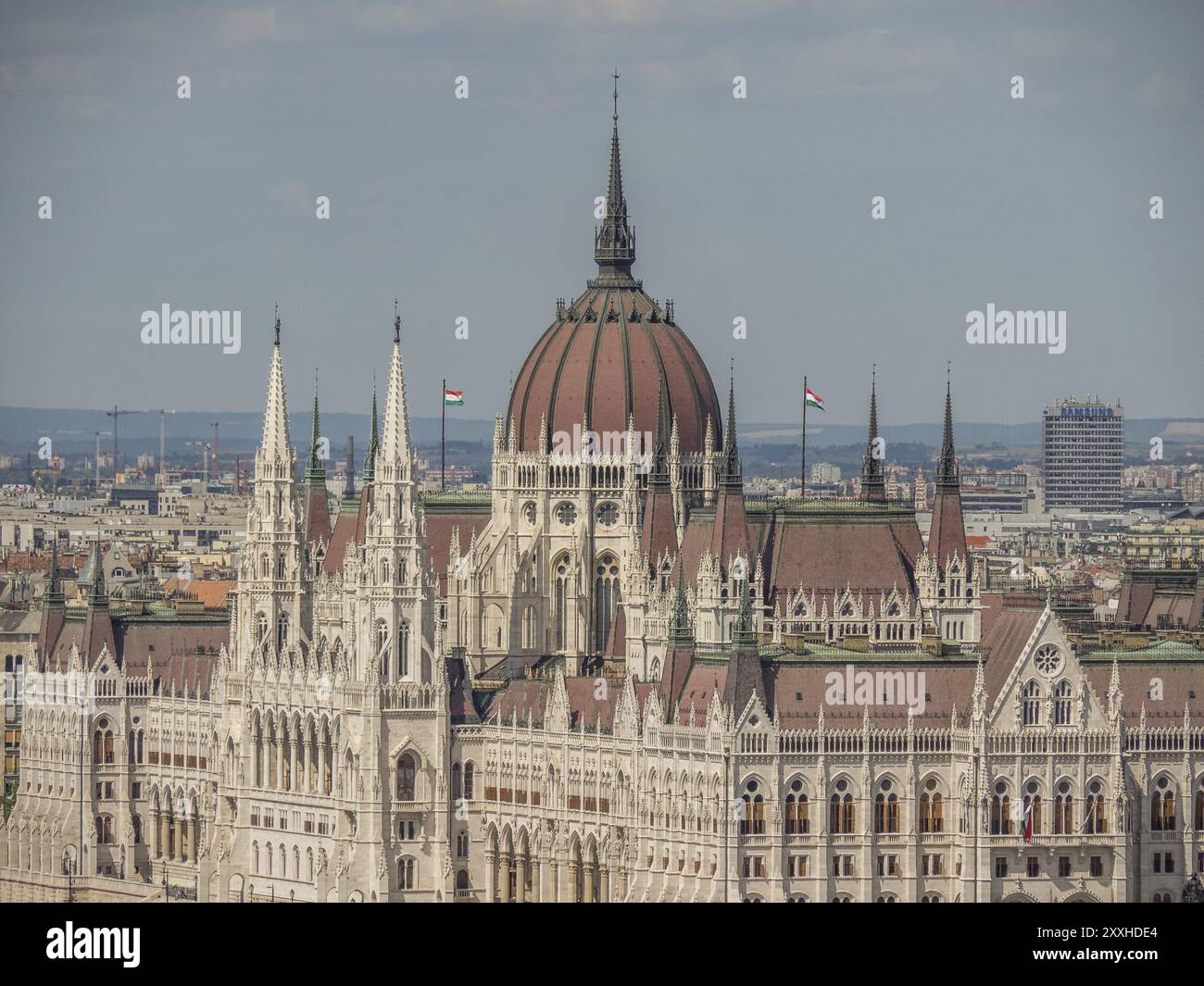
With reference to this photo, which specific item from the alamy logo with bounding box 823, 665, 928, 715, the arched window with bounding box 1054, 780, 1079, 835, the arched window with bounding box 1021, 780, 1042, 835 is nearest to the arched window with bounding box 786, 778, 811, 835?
the alamy logo with bounding box 823, 665, 928, 715

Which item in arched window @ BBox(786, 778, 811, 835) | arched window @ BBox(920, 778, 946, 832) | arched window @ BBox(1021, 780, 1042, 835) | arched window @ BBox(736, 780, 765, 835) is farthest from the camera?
arched window @ BBox(1021, 780, 1042, 835)

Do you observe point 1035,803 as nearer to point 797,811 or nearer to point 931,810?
point 931,810

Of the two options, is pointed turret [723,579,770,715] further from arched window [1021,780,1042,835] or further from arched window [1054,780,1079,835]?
arched window [1054,780,1079,835]

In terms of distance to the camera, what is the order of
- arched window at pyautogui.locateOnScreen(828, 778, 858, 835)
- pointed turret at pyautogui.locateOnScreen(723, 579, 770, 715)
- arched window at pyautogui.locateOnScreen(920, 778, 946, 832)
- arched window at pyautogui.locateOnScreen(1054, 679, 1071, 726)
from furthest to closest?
1. arched window at pyautogui.locateOnScreen(1054, 679, 1071, 726)
2. arched window at pyautogui.locateOnScreen(920, 778, 946, 832)
3. arched window at pyautogui.locateOnScreen(828, 778, 858, 835)
4. pointed turret at pyautogui.locateOnScreen(723, 579, 770, 715)

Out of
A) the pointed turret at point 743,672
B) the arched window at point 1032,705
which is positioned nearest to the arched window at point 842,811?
the pointed turret at point 743,672

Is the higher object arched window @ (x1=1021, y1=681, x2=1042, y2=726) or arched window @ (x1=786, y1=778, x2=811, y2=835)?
arched window @ (x1=1021, y1=681, x2=1042, y2=726)
